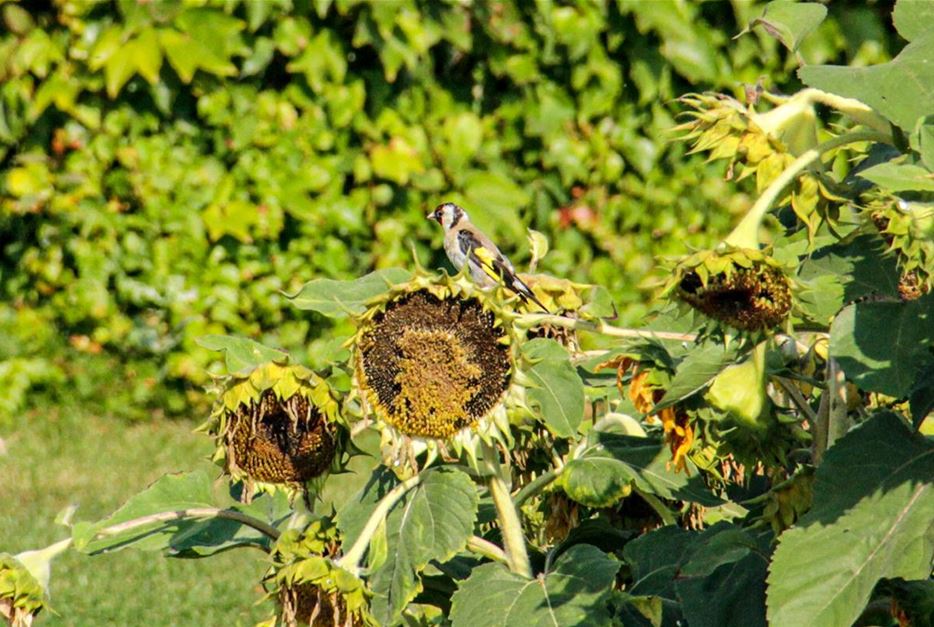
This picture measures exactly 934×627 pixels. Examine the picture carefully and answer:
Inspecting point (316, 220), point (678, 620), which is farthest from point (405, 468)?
point (316, 220)

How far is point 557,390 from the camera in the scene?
1979 millimetres

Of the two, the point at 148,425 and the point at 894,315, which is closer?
the point at 894,315

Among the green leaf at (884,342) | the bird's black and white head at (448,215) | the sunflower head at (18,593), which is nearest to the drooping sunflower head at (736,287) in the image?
the green leaf at (884,342)

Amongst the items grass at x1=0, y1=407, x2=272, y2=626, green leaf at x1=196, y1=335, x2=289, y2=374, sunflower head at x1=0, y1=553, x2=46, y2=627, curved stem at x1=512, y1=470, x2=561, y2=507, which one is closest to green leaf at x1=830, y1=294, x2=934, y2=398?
curved stem at x1=512, y1=470, x2=561, y2=507

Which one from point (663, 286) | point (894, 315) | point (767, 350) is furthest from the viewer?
point (767, 350)

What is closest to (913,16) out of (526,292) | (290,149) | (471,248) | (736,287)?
(736,287)

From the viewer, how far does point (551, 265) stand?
7.45 meters

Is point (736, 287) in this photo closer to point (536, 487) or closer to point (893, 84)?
point (893, 84)

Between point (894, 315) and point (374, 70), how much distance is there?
17.9 feet

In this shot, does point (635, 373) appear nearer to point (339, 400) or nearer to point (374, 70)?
point (339, 400)

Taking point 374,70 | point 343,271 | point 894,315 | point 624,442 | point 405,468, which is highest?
point 894,315

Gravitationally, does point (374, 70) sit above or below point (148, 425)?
above

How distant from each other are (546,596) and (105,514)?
407 cm

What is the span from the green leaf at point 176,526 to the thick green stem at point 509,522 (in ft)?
1.32
